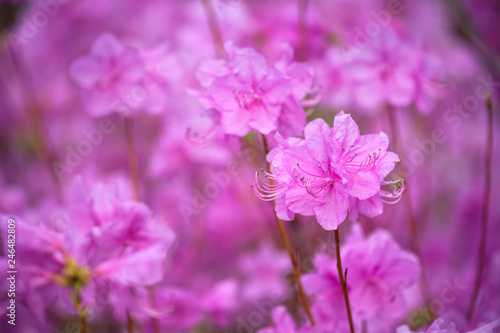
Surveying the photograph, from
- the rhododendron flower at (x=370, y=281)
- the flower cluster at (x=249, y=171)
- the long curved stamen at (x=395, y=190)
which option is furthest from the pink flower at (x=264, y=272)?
the long curved stamen at (x=395, y=190)

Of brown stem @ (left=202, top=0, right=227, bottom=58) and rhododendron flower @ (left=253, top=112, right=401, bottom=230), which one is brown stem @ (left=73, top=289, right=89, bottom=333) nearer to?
rhododendron flower @ (left=253, top=112, right=401, bottom=230)

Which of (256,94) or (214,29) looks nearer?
(256,94)

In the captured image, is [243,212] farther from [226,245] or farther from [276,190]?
[276,190]

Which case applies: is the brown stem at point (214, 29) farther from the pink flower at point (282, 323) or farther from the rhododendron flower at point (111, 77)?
the pink flower at point (282, 323)

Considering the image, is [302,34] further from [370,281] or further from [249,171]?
[370,281]

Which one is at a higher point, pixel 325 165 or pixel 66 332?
pixel 325 165

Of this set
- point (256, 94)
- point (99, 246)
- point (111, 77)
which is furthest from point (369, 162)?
point (111, 77)

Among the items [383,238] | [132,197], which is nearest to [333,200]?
[383,238]


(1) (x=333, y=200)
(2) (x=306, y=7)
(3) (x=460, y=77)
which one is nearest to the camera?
(1) (x=333, y=200)
